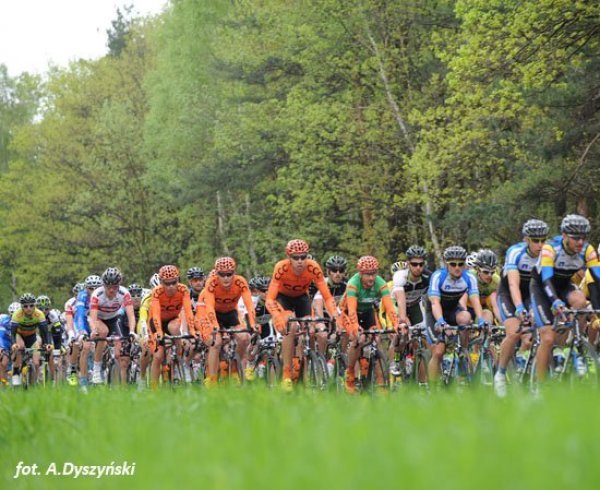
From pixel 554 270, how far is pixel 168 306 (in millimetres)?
8178

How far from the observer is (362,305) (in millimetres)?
16938

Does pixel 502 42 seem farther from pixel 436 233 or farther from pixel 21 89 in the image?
pixel 21 89

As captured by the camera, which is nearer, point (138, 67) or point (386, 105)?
point (386, 105)

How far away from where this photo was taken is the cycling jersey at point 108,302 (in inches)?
798

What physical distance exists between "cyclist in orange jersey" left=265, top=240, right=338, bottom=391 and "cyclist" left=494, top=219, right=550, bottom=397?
2.36 metres

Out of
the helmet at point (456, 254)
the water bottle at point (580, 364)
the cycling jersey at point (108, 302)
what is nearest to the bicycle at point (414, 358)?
the helmet at point (456, 254)

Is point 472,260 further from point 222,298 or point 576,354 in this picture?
point 576,354

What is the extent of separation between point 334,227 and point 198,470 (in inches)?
1417

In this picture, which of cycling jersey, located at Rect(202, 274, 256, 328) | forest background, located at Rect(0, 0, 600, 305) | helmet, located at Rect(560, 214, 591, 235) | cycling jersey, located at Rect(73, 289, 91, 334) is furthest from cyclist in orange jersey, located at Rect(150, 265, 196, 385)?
forest background, located at Rect(0, 0, 600, 305)

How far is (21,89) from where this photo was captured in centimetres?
8250

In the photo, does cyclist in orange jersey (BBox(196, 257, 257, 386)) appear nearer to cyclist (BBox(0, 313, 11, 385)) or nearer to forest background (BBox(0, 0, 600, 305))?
cyclist (BBox(0, 313, 11, 385))

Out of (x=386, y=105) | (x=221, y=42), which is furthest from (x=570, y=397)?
(x=221, y=42)

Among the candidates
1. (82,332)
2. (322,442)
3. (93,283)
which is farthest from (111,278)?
(322,442)

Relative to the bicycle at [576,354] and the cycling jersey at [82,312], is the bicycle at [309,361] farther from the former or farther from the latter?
the cycling jersey at [82,312]
